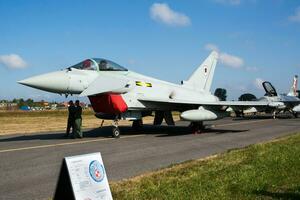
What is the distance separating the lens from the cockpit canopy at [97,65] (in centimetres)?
1564

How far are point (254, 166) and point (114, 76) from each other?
9166 millimetres

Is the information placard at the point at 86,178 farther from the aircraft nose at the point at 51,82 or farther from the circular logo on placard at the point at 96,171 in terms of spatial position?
the aircraft nose at the point at 51,82

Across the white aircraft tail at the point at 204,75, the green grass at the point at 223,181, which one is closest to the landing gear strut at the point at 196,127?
the white aircraft tail at the point at 204,75

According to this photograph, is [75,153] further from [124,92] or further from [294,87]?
[294,87]

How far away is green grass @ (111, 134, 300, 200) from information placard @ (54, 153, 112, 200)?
158cm

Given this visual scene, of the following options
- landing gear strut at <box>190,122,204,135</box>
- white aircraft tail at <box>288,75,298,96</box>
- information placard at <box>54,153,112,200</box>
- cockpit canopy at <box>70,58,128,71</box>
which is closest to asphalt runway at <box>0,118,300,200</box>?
information placard at <box>54,153,112,200</box>

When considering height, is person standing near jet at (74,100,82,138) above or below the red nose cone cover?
below

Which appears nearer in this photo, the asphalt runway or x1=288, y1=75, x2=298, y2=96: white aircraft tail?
the asphalt runway

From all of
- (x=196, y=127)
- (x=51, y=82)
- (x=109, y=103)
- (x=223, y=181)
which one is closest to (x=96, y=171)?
(x=223, y=181)

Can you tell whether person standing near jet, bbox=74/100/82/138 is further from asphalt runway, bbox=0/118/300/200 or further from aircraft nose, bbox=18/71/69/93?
asphalt runway, bbox=0/118/300/200

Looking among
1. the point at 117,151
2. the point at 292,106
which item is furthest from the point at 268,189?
the point at 292,106

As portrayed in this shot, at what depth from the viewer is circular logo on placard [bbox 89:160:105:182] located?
4.15m

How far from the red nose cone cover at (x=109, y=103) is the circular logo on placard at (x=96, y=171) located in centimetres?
1138

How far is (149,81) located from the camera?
58.1 ft
